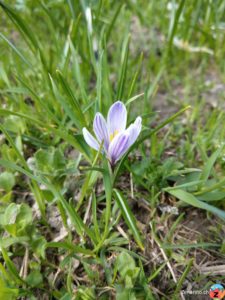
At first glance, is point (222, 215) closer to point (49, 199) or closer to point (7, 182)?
point (49, 199)

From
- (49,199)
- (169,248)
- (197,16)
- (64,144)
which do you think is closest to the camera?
(169,248)

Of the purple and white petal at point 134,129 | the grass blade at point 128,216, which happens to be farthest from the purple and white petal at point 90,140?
the grass blade at point 128,216

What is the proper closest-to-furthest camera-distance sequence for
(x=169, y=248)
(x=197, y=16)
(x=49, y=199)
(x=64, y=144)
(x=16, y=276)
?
(x=16, y=276), (x=169, y=248), (x=49, y=199), (x=64, y=144), (x=197, y=16)

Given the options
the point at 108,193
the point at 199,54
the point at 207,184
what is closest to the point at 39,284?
the point at 108,193

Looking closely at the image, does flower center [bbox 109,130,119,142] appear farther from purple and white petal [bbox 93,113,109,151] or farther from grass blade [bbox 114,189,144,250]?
grass blade [bbox 114,189,144,250]

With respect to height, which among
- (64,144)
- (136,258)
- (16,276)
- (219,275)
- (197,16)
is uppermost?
(197,16)

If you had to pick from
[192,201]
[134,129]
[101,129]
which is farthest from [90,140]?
[192,201]
